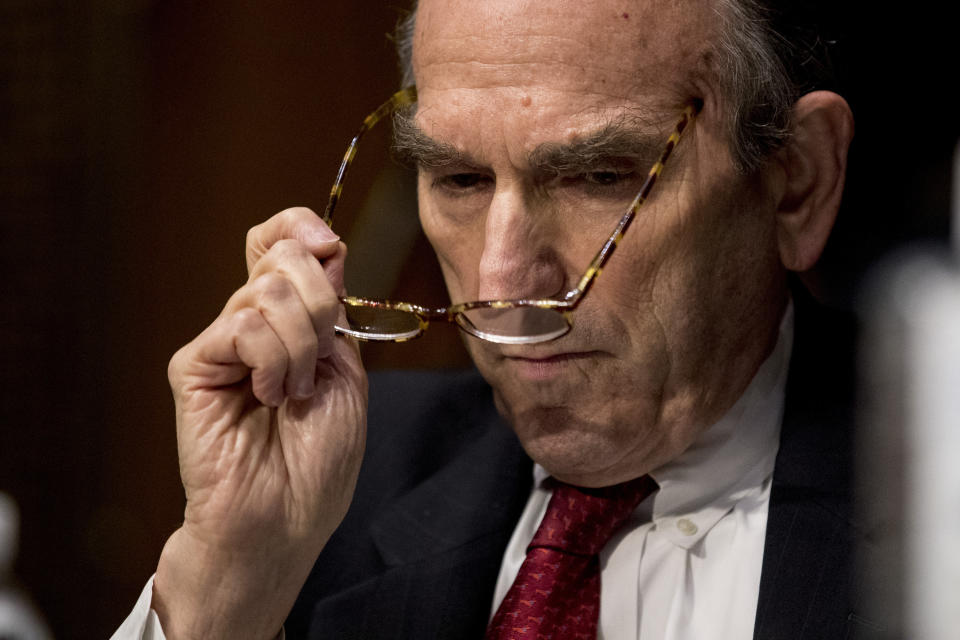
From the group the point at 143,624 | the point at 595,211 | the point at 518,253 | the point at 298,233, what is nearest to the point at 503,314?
the point at 518,253

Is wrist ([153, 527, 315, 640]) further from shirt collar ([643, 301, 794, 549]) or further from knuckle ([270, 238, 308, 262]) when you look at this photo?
shirt collar ([643, 301, 794, 549])

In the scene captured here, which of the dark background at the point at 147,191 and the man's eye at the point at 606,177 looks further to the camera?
the dark background at the point at 147,191

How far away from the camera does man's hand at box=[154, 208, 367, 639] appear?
1.34 meters

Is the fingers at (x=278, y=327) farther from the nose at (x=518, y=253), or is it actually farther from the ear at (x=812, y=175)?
the ear at (x=812, y=175)

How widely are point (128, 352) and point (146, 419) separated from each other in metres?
0.12

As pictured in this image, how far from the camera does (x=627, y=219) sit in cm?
137

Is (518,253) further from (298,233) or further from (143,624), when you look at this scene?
(143,624)

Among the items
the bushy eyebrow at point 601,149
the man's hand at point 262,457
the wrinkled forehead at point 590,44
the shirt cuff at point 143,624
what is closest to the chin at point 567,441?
the man's hand at point 262,457

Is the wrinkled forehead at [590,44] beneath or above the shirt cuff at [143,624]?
above

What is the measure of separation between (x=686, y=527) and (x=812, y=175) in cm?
58

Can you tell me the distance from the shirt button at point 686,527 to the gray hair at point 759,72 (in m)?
0.56

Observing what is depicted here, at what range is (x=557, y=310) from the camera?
1.34 metres

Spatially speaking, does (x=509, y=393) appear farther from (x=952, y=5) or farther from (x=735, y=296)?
(x=952, y=5)

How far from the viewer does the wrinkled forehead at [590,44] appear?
4.43ft
